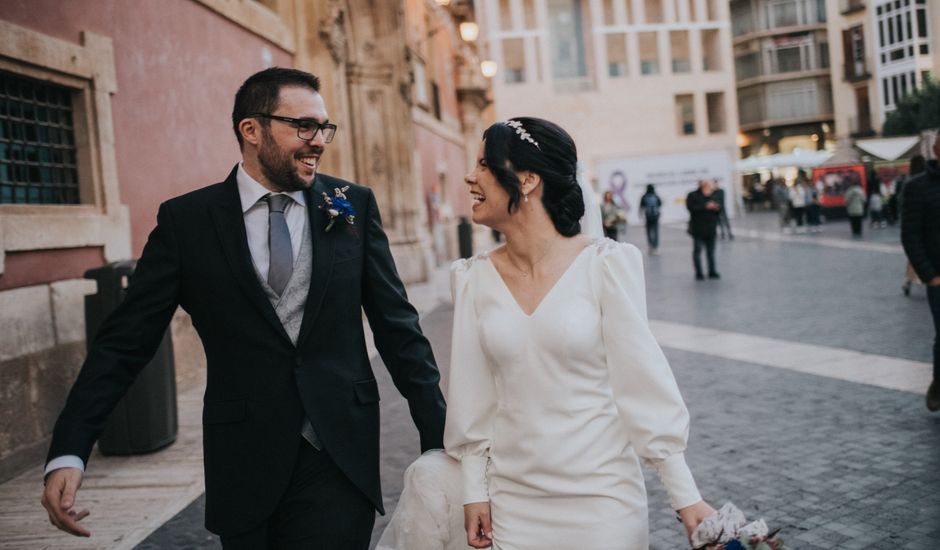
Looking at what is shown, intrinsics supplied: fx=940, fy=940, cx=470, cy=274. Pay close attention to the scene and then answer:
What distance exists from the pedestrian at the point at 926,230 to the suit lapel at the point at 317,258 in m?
4.70

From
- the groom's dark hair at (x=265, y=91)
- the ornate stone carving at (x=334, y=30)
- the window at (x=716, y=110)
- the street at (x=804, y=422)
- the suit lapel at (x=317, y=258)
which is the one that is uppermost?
the window at (x=716, y=110)

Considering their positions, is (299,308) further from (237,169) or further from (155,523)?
A: (155,523)

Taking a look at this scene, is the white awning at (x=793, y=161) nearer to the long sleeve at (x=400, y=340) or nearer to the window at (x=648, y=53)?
the window at (x=648, y=53)

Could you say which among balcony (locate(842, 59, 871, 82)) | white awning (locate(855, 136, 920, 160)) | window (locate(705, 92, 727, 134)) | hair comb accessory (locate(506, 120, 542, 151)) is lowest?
hair comb accessory (locate(506, 120, 542, 151))

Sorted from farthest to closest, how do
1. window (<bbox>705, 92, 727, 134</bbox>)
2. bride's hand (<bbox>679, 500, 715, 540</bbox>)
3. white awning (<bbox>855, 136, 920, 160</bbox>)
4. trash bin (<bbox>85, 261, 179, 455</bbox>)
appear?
window (<bbox>705, 92, 727, 134</bbox>) → white awning (<bbox>855, 136, 920, 160</bbox>) → trash bin (<bbox>85, 261, 179, 455</bbox>) → bride's hand (<bbox>679, 500, 715, 540</bbox>)

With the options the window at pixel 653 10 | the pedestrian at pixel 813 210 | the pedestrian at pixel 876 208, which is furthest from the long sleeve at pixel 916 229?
the window at pixel 653 10

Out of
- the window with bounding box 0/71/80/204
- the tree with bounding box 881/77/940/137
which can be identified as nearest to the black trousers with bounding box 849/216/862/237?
the window with bounding box 0/71/80/204

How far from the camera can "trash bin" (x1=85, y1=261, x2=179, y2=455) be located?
616 centimetres

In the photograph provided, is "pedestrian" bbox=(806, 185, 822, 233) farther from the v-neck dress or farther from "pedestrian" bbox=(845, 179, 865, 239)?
the v-neck dress

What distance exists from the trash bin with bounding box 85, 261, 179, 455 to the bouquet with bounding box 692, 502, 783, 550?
15.6ft

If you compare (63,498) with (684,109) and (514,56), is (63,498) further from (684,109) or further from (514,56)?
A: (684,109)

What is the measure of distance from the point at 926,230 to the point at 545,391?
4795 millimetres

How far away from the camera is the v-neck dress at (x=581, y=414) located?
2.24 metres

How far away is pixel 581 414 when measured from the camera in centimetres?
228
